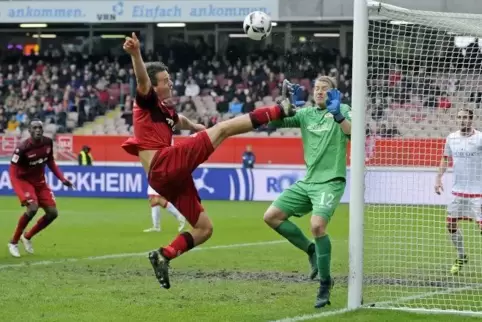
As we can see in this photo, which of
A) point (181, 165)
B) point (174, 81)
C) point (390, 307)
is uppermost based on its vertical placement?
point (174, 81)

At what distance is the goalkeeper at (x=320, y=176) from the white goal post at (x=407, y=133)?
0.99ft

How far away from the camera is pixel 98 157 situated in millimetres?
34062

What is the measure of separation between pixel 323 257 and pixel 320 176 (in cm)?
90

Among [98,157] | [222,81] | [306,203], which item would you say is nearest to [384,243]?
[306,203]

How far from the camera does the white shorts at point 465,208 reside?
12930mm

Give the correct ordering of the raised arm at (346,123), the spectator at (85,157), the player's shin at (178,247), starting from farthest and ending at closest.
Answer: the spectator at (85,157), the raised arm at (346,123), the player's shin at (178,247)

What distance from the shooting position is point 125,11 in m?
42.6

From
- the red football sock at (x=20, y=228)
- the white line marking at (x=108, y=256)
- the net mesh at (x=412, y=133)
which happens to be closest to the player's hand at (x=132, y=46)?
the net mesh at (x=412, y=133)

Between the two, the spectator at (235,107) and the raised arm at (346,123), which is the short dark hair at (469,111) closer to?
the raised arm at (346,123)

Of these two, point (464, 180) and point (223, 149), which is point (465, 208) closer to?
point (464, 180)

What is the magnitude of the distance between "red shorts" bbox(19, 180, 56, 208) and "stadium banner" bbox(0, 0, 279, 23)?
2556cm

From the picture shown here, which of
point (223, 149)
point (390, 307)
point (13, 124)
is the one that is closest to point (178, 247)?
point (390, 307)

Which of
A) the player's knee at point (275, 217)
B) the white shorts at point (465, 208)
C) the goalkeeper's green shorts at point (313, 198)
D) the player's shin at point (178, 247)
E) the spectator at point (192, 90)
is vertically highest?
the spectator at point (192, 90)

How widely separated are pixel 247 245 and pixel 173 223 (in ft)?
17.2
